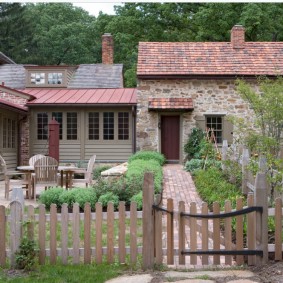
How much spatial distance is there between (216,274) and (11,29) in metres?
40.3

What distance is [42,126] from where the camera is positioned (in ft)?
66.0

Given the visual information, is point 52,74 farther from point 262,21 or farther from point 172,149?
point 262,21

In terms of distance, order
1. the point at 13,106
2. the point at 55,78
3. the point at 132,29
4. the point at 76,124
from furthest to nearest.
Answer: the point at 132,29
the point at 55,78
the point at 76,124
the point at 13,106

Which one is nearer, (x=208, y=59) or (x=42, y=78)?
(x=208, y=59)

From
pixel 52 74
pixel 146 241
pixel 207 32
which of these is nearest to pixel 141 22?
pixel 207 32

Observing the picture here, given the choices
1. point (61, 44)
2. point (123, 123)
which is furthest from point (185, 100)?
point (61, 44)

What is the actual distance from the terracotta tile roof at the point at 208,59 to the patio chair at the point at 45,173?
8.19 metres

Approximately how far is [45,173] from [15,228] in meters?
5.57

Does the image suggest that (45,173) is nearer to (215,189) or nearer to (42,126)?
(215,189)

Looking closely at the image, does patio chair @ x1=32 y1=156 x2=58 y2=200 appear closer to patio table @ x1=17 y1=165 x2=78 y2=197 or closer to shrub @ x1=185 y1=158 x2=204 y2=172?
patio table @ x1=17 y1=165 x2=78 y2=197

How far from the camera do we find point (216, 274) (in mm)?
4977

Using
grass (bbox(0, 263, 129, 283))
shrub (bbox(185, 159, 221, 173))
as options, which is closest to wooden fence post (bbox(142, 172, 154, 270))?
grass (bbox(0, 263, 129, 283))

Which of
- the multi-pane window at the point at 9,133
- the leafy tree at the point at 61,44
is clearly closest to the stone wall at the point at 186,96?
the multi-pane window at the point at 9,133

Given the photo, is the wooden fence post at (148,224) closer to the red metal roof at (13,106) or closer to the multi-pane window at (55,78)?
the red metal roof at (13,106)
